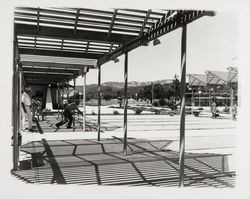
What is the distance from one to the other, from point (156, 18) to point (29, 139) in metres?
6.77

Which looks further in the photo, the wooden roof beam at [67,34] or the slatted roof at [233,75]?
the slatted roof at [233,75]

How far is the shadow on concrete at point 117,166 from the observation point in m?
5.81

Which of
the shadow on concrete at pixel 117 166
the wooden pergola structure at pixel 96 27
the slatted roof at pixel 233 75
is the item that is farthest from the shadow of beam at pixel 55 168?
the slatted roof at pixel 233 75

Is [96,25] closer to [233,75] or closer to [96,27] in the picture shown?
[96,27]

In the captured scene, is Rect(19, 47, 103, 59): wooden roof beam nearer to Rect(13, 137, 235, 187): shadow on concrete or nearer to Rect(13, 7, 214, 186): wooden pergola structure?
Rect(13, 7, 214, 186): wooden pergola structure

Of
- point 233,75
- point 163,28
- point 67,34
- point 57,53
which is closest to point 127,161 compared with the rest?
point 163,28

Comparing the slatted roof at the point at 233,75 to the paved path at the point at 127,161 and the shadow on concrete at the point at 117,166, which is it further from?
the shadow on concrete at the point at 117,166

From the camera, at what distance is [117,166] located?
6.98m

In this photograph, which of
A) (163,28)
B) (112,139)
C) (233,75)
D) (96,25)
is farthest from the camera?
(233,75)

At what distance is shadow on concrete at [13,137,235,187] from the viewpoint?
581 centimetres

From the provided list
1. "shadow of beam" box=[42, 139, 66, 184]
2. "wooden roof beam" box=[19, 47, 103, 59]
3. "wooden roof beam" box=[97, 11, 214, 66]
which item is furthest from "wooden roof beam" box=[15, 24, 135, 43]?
"shadow of beam" box=[42, 139, 66, 184]

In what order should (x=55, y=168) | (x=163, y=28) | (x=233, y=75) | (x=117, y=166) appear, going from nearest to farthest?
(x=163, y=28) < (x=55, y=168) < (x=117, y=166) < (x=233, y=75)

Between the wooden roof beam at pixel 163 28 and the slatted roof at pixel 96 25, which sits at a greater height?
the slatted roof at pixel 96 25

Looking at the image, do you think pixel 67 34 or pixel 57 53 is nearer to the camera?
pixel 67 34
